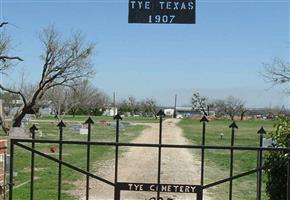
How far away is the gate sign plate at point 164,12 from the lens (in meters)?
5.34

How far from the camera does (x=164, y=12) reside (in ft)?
17.6

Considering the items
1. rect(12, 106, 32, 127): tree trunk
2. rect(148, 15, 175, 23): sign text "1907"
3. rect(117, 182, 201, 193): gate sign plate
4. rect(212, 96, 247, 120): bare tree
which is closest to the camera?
rect(148, 15, 175, 23): sign text "1907"

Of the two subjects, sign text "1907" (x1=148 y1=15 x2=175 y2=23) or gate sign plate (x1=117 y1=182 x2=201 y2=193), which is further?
gate sign plate (x1=117 y1=182 x2=201 y2=193)

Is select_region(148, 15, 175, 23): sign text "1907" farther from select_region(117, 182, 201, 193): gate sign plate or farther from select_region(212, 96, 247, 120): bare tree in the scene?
select_region(212, 96, 247, 120): bare tree

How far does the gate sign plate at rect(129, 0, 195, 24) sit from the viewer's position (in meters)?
5.34

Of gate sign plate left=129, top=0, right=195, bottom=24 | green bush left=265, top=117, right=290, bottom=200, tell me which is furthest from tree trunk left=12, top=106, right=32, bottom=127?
gate sign plate left=129, top=0, right=195, bottom=24

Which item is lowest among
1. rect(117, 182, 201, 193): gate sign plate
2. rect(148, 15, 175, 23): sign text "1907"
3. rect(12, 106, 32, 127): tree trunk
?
rect(117, 182, 201, 193): gate sign plate

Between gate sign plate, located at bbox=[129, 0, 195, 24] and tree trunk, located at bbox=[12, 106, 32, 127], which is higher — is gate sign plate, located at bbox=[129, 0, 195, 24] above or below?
above

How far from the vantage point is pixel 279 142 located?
7.31 meters

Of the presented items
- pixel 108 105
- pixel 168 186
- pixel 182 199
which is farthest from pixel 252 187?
pixel 108 105

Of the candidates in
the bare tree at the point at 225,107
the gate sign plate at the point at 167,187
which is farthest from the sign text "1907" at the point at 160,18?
the bare tree at the point at 225,107

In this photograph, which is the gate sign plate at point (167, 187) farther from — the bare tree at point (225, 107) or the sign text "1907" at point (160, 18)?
the bare tree at point (225, 107)

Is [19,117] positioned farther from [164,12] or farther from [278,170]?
[164,12]

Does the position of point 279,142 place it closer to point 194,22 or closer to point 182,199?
point 194,22
